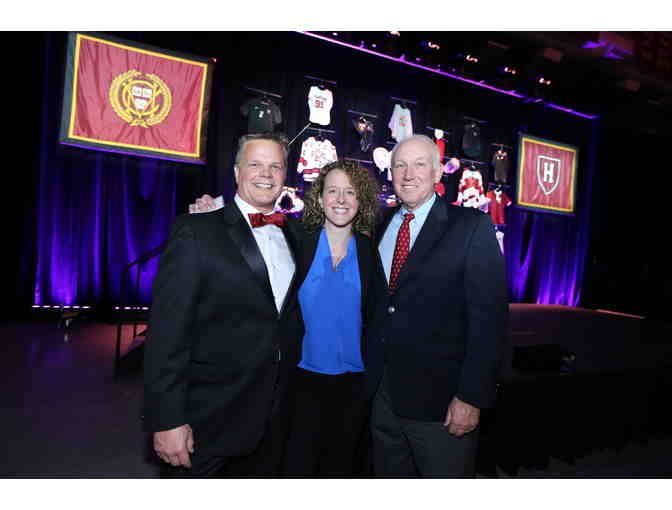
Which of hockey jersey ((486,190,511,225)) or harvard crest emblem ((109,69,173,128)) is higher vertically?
harvard crest emblem ((109,69,173,128))

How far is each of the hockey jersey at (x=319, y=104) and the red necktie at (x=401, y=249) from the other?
596 centimetres

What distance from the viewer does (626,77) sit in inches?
324

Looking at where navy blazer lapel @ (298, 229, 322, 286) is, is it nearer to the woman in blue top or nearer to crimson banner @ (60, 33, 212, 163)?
the woman in blue top

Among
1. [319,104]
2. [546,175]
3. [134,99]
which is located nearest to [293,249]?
[134,99]

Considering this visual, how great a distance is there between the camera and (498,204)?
9.21 metres

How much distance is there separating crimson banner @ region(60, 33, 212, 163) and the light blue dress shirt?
17.8 feet

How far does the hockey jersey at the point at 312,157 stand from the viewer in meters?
6.96

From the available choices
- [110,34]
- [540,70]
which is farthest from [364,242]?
[540,70]

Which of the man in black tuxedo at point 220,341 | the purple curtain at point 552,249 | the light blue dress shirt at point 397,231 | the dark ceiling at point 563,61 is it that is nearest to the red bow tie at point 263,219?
the man in black tuxedo at point 220,341

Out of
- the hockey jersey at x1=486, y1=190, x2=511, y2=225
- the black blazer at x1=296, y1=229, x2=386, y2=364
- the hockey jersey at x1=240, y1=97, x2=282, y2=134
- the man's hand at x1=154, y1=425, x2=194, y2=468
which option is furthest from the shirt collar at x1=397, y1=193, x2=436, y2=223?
the hockey jersey at x1=486, y1=190, x2=511, y2=225

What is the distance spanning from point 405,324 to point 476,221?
20.4 inches

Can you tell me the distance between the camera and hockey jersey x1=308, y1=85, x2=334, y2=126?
280 inches

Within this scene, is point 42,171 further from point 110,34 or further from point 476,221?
point 476,221

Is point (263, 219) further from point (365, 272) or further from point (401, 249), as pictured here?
point (401, 249)
